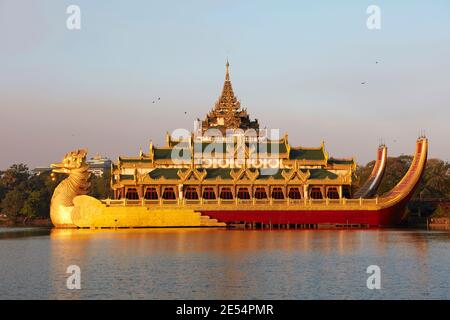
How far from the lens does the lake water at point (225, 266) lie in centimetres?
3412

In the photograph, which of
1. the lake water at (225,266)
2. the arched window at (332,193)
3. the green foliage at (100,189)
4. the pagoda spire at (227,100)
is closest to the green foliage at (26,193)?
the green foliage at (100,189)

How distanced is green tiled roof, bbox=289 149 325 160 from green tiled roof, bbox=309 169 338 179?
1.73 meters

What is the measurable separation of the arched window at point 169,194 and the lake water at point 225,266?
1435 cm

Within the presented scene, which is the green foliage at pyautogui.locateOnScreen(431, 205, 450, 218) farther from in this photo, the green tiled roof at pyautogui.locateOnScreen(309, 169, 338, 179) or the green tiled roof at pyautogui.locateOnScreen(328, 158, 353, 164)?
the green tiled roof at pyautogui.locateOnScreen(309, 169, 338, 179)

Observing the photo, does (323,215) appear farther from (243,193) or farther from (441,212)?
(441,212)

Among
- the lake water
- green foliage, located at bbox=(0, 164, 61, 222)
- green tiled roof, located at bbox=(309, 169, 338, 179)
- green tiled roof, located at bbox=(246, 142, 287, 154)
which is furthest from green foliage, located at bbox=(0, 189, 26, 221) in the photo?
green tiled roof, located at bbox=(309, 169, 338, 179)

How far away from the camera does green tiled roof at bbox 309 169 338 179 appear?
8031 centimetres

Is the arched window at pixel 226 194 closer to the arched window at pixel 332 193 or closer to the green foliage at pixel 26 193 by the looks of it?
the arched window at pixel 332 193

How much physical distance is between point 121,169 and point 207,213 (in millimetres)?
10769

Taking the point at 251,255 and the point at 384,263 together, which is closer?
the point at 384,263

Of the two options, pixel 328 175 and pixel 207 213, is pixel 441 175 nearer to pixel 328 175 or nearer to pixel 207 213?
pixel 328 175

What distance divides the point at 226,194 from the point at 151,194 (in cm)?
732

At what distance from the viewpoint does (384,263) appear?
4419 cm

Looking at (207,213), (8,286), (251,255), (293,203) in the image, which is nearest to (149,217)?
(207,213)
